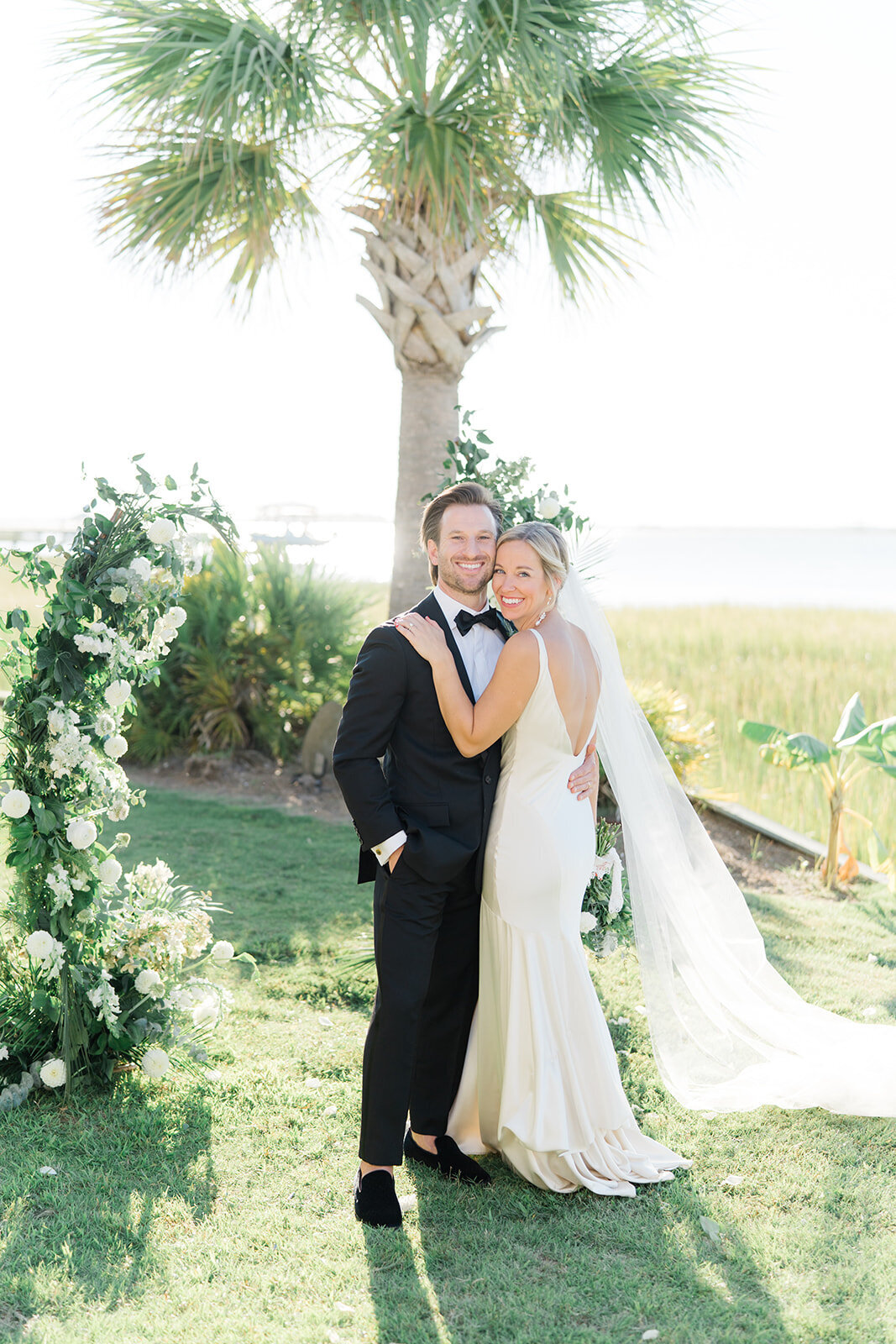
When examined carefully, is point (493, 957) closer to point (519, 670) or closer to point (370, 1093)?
point (370, 1093)

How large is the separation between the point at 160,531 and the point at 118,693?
1.89ft

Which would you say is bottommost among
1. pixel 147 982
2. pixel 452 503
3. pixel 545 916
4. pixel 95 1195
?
pixel 95 1195

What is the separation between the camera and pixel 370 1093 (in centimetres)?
333

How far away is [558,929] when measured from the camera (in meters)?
3.45

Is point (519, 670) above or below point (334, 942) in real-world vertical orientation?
above

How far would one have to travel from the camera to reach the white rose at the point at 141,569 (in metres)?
3.62

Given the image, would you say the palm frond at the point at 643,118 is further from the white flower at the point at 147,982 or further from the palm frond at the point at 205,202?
the white flower at the point at 147,982

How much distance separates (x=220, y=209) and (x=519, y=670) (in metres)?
5.71

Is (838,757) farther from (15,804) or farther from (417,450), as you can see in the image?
(15,804)

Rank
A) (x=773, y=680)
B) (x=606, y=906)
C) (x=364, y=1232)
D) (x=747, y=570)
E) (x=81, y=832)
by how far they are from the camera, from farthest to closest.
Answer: (x=747, y=570) < (x=773, y=680) < (x=606, y=906) < (x=81, y=832) < (x=364, y=1232)

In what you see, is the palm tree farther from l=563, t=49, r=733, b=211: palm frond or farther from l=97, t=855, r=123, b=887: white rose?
l=97, t=855, r=123, b=887: white rose

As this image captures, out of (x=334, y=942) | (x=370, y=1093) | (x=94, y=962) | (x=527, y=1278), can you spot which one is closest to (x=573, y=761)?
(x=370, y=1093)

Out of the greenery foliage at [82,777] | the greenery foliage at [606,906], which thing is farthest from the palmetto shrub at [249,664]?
the greenery foliage at [82,777]

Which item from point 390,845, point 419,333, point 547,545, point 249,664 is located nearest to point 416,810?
point 390,845
